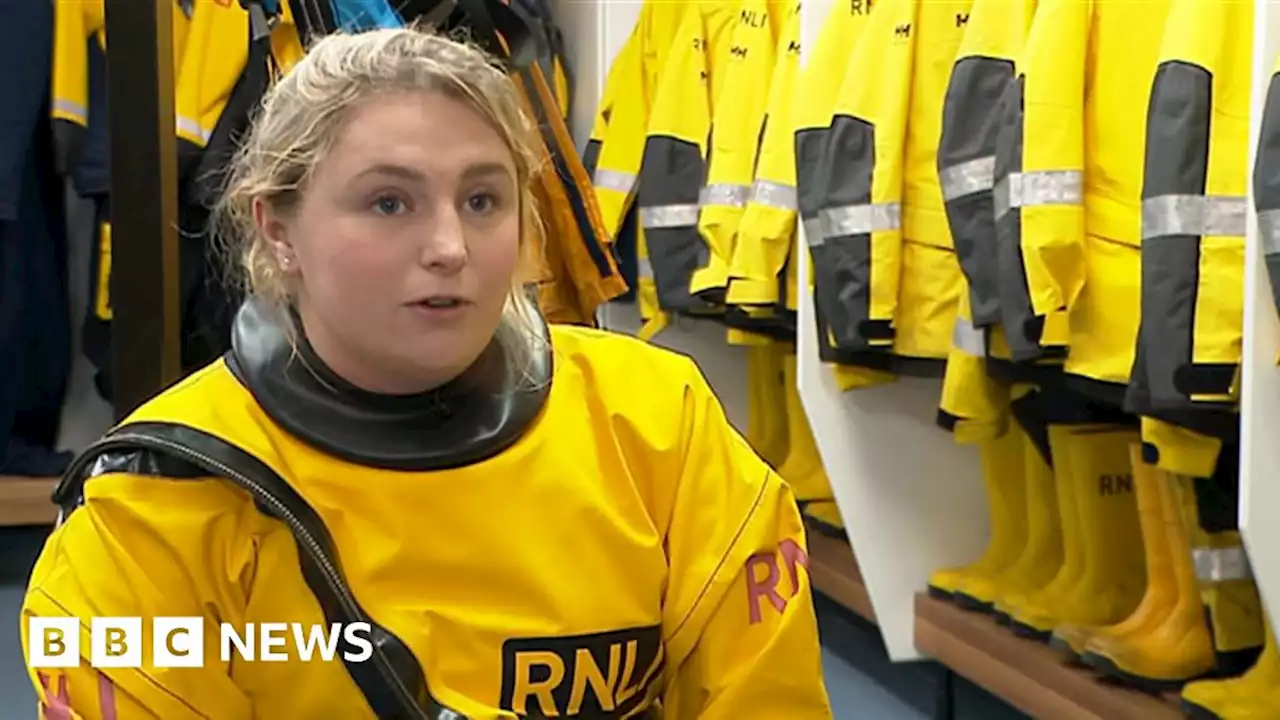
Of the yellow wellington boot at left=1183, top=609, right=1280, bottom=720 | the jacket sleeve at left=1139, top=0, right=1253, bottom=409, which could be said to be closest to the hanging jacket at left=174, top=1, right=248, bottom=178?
the jacket sleeve at left=1139, top=0, right=1253, bottom=409

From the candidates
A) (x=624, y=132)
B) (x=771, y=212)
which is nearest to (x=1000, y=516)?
(x=771, y=212)

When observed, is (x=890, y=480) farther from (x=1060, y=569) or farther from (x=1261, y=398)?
(x=1261, y=398)

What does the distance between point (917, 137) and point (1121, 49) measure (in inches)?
18.7

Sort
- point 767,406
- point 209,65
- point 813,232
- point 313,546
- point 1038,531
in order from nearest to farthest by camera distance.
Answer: point 313,546 → point 813,232 → point 1038,531 → point 209,65 → point 767,406

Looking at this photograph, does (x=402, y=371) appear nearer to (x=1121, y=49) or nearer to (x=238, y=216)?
(x=238, y=216)

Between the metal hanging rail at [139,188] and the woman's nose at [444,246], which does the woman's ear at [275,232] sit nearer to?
the woman's nose at [444,246]

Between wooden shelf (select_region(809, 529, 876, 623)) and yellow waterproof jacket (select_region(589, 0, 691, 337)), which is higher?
yellow waterproof jacket (select_region(589, 0, 691, 337))

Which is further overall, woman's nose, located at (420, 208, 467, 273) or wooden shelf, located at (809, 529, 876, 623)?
wooden shelf, located at (809, 529, 876, 623)

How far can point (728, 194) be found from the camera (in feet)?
10.1

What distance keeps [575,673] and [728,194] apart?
6.93 ft

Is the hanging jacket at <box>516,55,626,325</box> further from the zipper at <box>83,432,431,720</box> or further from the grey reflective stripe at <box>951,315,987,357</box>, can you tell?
the zipper at <box>83,432,431,720</box>

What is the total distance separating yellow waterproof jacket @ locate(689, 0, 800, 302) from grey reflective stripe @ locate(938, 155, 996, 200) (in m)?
0.82

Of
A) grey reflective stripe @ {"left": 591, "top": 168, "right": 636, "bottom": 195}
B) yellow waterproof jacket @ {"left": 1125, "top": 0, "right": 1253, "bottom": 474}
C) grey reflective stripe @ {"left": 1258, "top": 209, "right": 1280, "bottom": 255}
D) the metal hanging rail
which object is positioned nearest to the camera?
the metal hanging rail

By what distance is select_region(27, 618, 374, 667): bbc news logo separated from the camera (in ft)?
3.25
